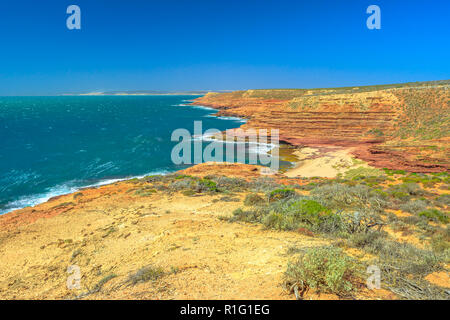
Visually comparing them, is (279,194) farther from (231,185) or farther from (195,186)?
(195,186)

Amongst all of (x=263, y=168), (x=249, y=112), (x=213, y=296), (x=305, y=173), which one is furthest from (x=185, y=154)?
(x=249, y=112)

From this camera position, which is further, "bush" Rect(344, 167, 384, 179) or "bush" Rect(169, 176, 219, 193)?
"bush" Rect(344, 167, 384, 179)

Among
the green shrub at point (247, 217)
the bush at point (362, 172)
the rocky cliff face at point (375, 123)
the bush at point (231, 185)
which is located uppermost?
the rocky cliff face at point (375, 123)

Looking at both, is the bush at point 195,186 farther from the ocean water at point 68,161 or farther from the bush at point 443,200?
the bush at point 443,200

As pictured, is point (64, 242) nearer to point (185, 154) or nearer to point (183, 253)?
point (183, 253)

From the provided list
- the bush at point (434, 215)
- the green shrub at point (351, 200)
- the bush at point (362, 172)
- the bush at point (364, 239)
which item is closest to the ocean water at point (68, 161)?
the bush at point (362, 172)

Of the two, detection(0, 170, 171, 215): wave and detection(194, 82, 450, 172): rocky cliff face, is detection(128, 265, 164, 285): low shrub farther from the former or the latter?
detection(194, 82, 450, 172): rocky cliff face

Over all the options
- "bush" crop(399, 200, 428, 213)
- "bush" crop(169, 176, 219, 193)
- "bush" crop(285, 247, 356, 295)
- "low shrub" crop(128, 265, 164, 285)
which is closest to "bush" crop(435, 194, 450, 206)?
"bush" crop(399, 200, 428, 213)
